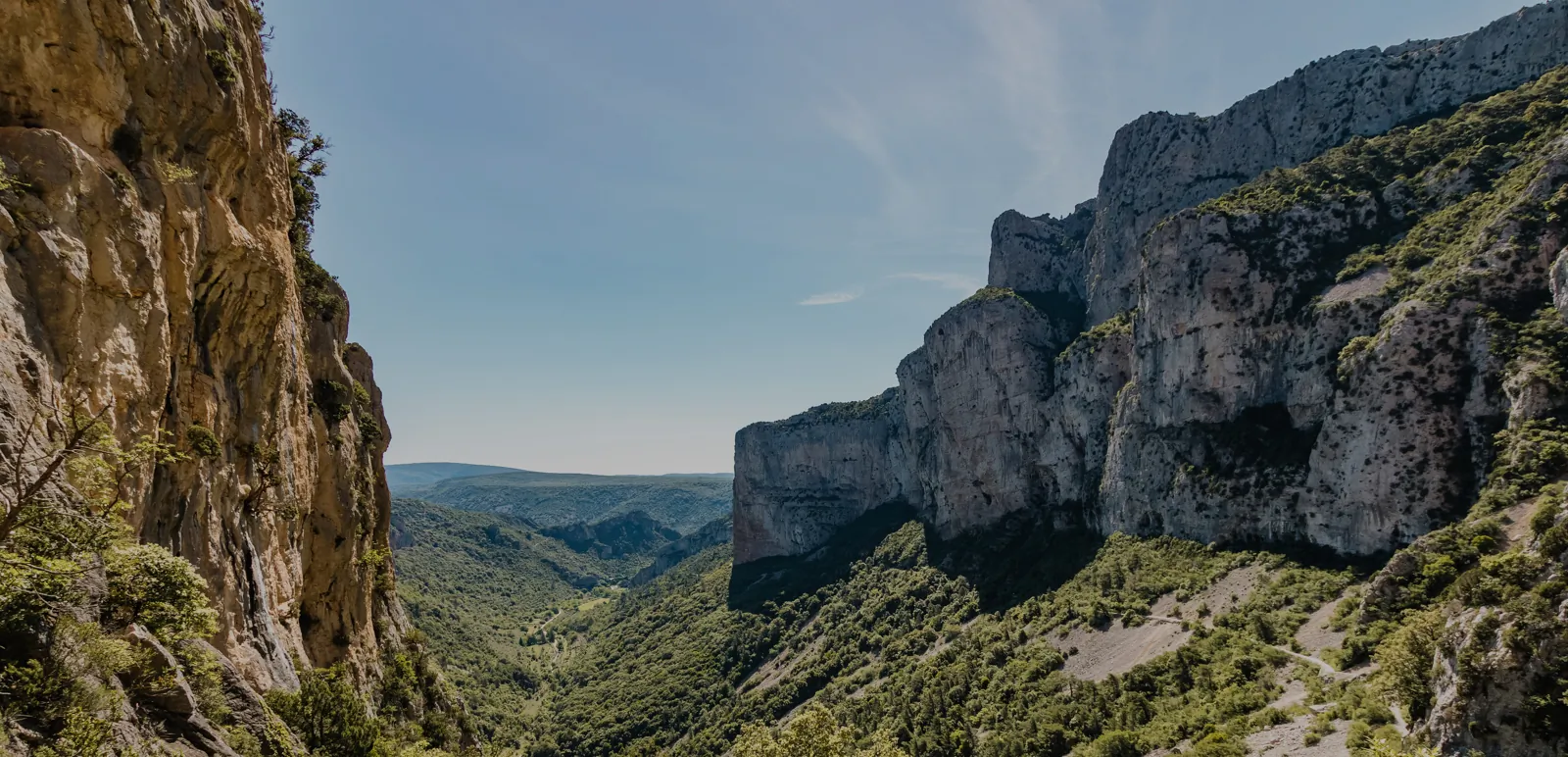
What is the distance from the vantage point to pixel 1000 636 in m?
69.4

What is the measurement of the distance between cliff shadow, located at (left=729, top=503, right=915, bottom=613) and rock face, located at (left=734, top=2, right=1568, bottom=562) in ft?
32.1

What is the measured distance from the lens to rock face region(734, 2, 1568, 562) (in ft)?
150

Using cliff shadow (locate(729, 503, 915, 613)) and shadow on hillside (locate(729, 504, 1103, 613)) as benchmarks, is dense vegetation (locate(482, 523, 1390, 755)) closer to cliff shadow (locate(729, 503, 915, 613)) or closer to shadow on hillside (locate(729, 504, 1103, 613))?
shadow on hillside (locate(729, 504, 1103, 613))

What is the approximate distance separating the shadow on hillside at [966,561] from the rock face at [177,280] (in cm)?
7517

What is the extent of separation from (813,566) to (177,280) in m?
126

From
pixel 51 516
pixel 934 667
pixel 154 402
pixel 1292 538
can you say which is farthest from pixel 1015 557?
pixel 51 516

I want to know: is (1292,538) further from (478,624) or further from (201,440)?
(478,624)

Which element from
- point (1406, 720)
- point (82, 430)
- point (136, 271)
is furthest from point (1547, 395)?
point (136, 271)

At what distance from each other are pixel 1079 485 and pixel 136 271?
92417 mm

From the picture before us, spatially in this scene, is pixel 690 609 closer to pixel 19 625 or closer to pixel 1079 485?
pixel 1079 485

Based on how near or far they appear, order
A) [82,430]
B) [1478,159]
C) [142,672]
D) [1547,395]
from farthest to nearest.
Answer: [1478,159] < [1547,395] < [142,672] < [82,430]

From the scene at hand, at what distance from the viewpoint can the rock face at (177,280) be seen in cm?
1232

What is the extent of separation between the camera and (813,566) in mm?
132625

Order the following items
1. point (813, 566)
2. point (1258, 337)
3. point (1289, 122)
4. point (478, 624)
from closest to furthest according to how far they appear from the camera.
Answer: point (1258, 337), point (1289, 122), point (813, 566), point (478, 624)
